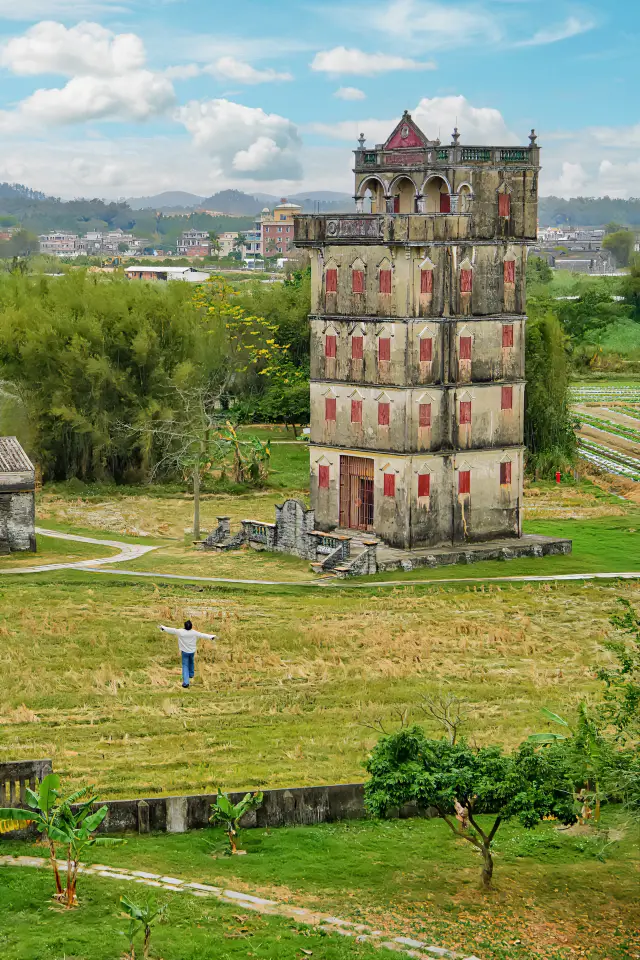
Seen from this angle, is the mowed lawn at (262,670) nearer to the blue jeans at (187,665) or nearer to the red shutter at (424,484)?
the blue jeans at (187,665)

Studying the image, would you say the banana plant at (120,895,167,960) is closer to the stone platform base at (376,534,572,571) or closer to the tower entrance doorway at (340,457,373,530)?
the stone platform base at (376,534,572,571)

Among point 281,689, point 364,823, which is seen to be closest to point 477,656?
point 281,689

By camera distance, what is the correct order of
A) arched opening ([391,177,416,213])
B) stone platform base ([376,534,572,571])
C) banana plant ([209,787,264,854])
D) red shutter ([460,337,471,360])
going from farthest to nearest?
1. arched opening ([391,177,416,213])
2. red shutter ([460,337,471,360])
3. stone platform base ([376,534,572,571])
4. banana plant ([209,787,264,854])

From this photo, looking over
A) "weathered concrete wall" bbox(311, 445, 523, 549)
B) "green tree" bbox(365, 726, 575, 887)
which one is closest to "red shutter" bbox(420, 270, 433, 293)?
"weathered concrete wall" bbox(311, 445, 523, 549)

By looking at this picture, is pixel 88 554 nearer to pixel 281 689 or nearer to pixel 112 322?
pixel 281 689

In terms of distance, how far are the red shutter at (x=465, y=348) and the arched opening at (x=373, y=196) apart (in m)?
6.55

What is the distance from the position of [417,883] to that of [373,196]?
38414mm

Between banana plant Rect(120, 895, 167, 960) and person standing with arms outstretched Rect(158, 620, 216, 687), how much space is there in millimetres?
15312

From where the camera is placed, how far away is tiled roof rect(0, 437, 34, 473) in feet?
180

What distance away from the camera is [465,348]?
178 ft

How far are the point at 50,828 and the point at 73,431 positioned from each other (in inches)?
2269

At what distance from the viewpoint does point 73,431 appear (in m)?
78.1

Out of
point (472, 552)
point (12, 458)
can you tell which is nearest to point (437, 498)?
point (472, 552)

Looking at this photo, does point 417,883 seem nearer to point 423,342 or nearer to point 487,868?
point 487,868
